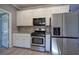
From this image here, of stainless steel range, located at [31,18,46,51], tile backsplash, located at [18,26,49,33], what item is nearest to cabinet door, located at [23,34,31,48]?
stainless steel range, located at [31,18,46,51]

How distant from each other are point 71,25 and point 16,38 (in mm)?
2398

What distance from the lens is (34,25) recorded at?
15.9 feet

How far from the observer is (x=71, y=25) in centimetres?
388

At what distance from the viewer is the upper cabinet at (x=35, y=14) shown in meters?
4.54

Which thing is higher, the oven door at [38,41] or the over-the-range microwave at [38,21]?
the over-the-range microwave at [38,21]

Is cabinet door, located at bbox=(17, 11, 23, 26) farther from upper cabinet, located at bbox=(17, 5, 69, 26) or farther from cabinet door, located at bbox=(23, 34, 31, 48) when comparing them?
cabinet door, located at bbox=(23, 34, 31, 48)

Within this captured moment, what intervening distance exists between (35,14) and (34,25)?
1.63ft

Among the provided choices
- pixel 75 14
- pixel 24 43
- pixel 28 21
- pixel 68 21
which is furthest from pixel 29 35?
pixel 75 14

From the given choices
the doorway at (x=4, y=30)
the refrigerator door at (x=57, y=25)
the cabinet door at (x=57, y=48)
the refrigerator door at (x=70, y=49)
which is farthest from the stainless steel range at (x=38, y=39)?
the refrigerator door at (x=70, y=49)

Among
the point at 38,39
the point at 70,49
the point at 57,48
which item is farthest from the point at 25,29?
the point at 70,49

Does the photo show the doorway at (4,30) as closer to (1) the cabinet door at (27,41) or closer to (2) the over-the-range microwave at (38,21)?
(1) the cabinet door at (27,41)

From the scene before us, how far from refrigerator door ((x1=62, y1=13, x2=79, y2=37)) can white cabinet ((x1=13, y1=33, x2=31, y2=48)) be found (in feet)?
4.97

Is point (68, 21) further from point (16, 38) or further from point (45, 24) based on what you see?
point (16, 38)

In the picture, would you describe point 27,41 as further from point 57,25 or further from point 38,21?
point 57,25
